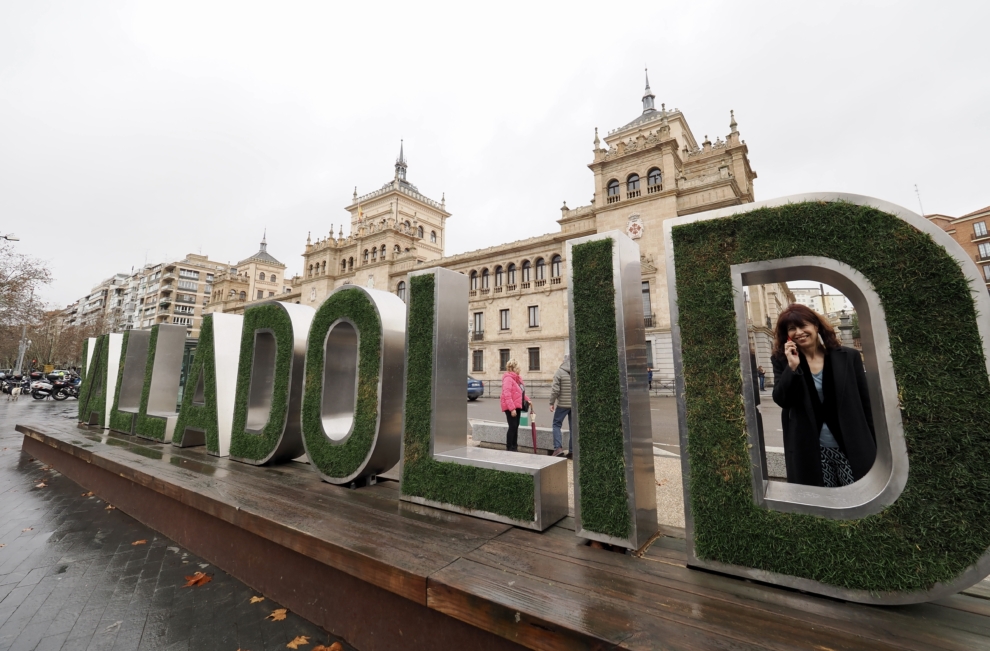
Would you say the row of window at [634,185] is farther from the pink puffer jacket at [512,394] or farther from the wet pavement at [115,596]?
the wet pavement at [115,596]

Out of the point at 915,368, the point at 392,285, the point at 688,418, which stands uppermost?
the point at 392,285

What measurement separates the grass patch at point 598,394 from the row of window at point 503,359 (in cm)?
2419

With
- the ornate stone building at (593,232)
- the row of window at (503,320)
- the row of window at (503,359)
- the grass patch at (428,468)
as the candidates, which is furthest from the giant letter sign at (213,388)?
the row of window at (503,320)

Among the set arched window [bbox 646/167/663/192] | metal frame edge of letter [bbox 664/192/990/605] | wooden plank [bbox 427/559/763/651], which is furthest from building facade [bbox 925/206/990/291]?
wooden plank [bbox 427/559/763/651]

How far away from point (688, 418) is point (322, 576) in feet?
8.97

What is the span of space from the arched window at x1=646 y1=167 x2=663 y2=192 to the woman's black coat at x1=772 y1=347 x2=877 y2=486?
2488 cm

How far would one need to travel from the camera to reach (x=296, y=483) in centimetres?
414

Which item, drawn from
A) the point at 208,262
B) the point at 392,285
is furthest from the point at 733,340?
the point at 208,262

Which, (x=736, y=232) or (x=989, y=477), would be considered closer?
(x=989, y=477)

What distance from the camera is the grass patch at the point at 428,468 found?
2998mm

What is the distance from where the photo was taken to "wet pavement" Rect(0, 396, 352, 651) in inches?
108

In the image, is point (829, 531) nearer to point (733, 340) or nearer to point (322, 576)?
point (733, 340)

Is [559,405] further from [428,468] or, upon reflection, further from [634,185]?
[634,185]

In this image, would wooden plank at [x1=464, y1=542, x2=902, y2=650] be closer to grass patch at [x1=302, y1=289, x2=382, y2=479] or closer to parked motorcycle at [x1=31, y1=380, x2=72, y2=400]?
grass patch at [x1=302, y1=289, x2=382, y2=479]
